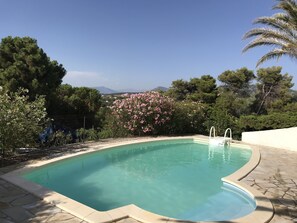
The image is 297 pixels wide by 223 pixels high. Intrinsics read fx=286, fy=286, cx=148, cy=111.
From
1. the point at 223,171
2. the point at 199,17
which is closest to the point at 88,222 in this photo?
the point at 223,171

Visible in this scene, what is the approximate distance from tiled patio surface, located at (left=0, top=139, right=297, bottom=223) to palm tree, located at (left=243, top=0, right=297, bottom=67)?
485cm

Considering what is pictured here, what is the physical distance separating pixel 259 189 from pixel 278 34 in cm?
694

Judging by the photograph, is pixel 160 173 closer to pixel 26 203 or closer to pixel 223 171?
pixel 223 171

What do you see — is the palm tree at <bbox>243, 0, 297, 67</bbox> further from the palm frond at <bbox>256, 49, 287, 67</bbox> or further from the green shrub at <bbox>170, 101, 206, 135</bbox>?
the green shrub at <bbox>170, 101, 206, 135</bbox>

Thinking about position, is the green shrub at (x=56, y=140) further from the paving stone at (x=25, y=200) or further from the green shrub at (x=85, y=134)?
the paving stone at (x=25, y=200)

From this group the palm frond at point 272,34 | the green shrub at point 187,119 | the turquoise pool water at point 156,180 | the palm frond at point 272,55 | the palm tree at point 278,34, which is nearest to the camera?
the turquoise pool water at point 156,180

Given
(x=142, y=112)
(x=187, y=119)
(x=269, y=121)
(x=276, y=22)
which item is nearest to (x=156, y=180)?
(x=142, y=112)

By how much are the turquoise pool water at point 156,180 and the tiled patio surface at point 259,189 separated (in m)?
0.55

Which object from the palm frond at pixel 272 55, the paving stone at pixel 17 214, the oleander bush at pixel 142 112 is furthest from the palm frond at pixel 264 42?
Result: the paving stone at pixel 17 214

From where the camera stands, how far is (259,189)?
19.5 feet

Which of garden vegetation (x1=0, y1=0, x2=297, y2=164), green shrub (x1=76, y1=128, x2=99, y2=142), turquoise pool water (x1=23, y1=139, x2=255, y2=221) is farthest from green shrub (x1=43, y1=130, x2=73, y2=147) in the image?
turquoise pool water (x1=23, y1=139, x2=255, y2=221)

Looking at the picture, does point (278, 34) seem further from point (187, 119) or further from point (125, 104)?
point (125, 104)

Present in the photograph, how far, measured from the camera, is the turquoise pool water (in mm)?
5781

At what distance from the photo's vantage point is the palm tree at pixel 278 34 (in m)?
10.0
